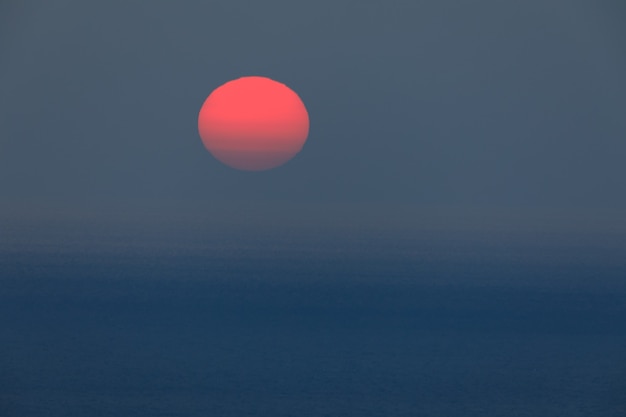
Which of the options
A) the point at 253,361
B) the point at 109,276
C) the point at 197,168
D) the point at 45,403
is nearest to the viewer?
the point at 45,403

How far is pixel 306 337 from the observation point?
43625 mm

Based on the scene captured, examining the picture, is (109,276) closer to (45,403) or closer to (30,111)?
(45,403)

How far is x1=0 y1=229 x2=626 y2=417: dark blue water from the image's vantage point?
105ft

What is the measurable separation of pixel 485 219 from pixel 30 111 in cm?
8063

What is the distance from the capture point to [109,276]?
221 ft

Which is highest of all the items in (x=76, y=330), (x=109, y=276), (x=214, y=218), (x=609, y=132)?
(x=609, y=132)

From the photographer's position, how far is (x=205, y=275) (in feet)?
225

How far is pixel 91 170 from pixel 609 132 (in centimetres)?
8961

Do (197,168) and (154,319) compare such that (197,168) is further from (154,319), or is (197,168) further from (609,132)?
(154,319)

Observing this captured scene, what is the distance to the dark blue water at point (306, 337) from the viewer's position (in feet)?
105

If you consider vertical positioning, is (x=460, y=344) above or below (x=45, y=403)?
above

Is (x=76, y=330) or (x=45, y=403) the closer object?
(x=45, y=403)

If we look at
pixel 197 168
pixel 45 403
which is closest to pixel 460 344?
pixel 45 403

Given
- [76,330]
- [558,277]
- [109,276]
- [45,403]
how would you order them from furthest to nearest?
[558,277] → [109,276] → [76,330] → [45,403]
